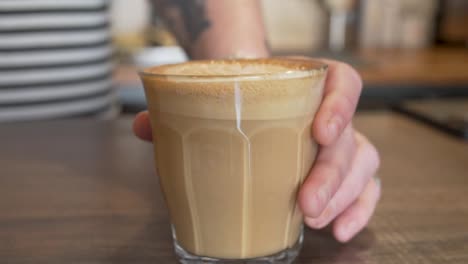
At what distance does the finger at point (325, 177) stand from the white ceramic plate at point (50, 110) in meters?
0.77

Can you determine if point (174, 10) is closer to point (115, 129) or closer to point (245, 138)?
point (115, 129)

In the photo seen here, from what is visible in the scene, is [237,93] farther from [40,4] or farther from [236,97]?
[40,4]

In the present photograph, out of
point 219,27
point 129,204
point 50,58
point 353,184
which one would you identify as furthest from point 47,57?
point 353,184

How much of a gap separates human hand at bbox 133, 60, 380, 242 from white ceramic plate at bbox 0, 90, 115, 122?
642 millimetres

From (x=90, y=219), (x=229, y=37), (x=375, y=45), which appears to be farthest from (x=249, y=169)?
(x=375, y=45)

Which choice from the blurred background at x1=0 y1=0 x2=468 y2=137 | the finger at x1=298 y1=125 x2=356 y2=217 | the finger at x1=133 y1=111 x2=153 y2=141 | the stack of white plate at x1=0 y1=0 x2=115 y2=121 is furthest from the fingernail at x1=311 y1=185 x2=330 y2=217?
the stack of white plate at x1=0 y1=0 x2=115 y2=121

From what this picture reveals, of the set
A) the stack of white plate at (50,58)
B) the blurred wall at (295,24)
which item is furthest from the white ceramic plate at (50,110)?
the blurred wall at (295,24)

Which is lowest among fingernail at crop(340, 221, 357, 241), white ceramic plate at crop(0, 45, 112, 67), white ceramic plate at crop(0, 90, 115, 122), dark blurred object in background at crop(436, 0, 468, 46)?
dark blurred object in background at crop(436, 0, 468, 46)

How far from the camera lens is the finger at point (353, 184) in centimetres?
47

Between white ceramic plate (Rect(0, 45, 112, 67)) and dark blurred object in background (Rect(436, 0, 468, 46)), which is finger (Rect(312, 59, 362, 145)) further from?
dark blurred object in background (Rect(436, 0, 468, 46))

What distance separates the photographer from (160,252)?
1.45 ft

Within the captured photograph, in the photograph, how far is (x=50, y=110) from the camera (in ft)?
3.57

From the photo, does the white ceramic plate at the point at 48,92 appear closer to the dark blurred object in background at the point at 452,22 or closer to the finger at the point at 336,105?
the finger at the point at 336,105

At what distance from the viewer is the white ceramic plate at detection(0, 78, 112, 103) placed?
106 cm
